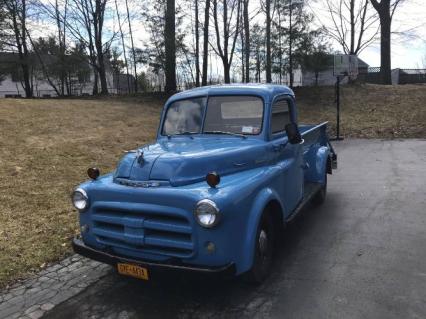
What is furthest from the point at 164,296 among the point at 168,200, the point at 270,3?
the point at 270,3

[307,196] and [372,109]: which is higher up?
[372,109]

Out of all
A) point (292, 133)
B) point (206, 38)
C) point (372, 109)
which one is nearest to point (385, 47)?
point (372, 109)

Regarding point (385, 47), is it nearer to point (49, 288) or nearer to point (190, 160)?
point (190, 160)

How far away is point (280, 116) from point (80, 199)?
259 cm

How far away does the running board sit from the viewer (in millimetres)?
5270

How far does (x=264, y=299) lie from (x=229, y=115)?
209cm

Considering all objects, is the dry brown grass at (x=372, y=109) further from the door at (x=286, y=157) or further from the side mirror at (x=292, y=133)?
the side mirror at (x=292, y=133)

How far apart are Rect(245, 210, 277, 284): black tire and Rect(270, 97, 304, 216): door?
45 cm

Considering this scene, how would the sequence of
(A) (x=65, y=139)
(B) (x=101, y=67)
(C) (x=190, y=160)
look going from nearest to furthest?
(C) (x=190, y=160) → (A) (x=65, y=139) → (B) (x=101, y=67)

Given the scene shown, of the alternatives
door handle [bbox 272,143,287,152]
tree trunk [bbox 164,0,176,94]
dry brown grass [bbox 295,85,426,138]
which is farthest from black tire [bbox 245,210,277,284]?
tree trunk [bbox 164,0,176,94]

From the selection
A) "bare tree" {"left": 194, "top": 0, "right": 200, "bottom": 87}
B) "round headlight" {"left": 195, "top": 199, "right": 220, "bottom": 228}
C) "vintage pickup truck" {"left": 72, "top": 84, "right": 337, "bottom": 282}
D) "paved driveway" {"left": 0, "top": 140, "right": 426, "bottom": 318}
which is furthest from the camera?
"bare tree" {"left": 194, "top": 0, "right": 200, "bottom": 87}

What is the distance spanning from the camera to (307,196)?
6.11 metres

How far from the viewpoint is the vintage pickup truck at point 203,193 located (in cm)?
379

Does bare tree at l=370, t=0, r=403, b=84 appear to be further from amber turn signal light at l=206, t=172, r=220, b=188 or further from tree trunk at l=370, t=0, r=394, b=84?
amber turn signal light at l=206, t=172, r=220, b=188
